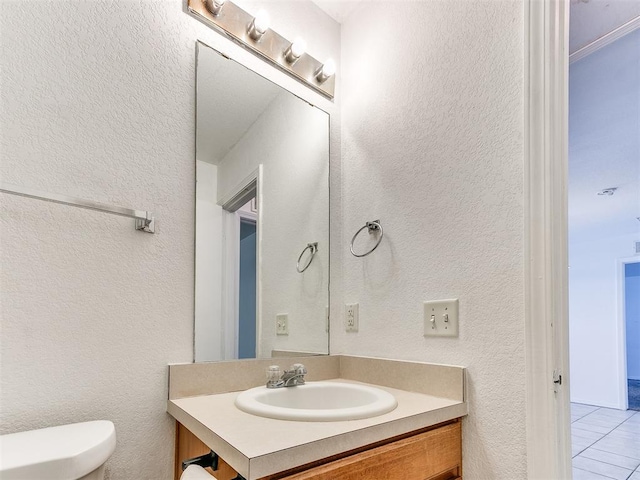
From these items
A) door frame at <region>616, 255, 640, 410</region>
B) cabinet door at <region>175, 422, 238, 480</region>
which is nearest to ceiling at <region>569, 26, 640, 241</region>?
door frame at <region>616, 255, 640, 410</region>

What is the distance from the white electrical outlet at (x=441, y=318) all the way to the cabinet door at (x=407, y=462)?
244 mm

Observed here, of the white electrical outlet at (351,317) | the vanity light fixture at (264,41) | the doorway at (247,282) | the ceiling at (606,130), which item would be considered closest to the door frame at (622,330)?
the ceiling at (606,130)

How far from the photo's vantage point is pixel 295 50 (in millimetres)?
1455

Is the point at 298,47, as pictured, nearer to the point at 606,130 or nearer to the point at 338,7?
the point at 338,7

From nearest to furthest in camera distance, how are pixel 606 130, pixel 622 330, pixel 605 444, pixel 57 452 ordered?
pixel 57 452
pixel 606 130
pixel 605 444
pixel 622 330

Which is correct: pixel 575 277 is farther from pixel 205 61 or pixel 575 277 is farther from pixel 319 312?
pixel 205 61

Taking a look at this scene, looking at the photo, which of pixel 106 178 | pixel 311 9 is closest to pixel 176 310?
pixel 106 178

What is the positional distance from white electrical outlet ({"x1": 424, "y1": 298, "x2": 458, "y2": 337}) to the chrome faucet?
407 mm

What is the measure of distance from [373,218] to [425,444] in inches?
29.7

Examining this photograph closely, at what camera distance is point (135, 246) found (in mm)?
1064

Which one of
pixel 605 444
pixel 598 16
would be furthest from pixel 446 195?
pixel 605 444

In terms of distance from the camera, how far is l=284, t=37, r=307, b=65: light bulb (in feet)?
4.76

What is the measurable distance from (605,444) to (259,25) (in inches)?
143

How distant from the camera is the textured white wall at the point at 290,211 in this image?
4.58 ft
